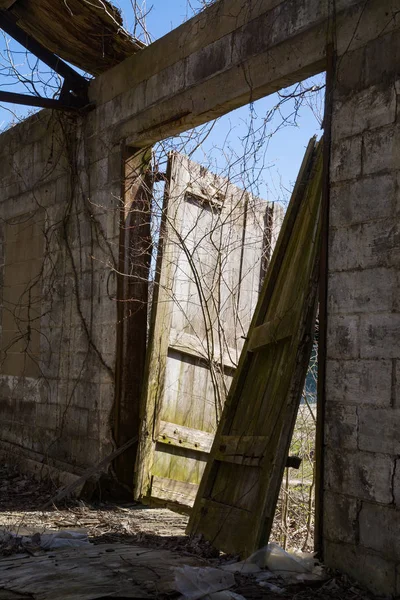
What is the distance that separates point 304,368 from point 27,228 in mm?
3997

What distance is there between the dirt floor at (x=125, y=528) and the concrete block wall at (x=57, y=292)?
0.40 meters

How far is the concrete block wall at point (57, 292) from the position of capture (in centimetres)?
607

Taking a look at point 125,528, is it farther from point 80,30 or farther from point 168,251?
point 80,30

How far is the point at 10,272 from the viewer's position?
756 centimetres

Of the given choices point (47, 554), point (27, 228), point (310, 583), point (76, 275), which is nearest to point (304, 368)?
point (310, 583)

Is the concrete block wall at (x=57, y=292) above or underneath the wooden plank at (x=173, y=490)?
above

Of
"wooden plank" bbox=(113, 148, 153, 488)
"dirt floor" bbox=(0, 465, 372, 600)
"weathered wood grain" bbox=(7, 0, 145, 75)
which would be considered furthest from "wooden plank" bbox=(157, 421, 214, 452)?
"weathered wood grain" bbox=(7, 0, 145, 75)

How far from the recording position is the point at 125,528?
4988 mm

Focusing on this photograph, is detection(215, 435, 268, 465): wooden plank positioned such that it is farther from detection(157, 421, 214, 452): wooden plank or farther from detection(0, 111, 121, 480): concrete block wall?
detection(0, 111, 121, 480): concrete block wall

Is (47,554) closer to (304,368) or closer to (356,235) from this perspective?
(304,368)

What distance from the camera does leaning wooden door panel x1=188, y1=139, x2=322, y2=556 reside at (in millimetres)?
4133

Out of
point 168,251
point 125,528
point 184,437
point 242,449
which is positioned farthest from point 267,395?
point 168,251

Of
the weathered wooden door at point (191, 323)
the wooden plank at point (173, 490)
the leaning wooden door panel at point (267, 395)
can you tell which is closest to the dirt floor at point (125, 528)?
the wooden plank at point (173, 490)

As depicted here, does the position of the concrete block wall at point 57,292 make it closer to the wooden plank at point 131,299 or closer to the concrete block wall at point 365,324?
the wooden plank at point 131,299
